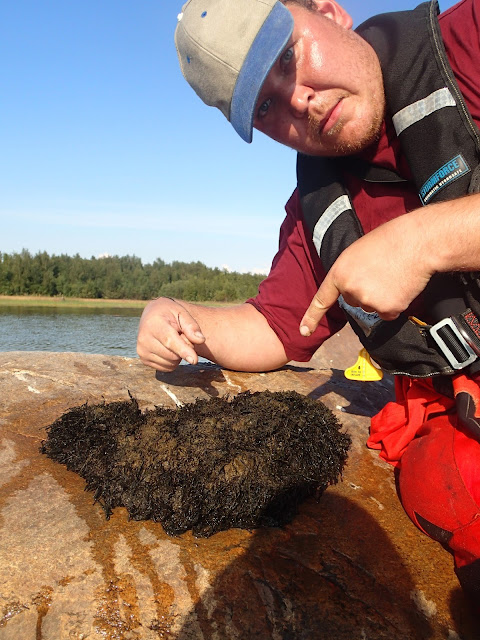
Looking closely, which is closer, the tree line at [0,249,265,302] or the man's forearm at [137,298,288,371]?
the man's forearm at [137,298,288,371]

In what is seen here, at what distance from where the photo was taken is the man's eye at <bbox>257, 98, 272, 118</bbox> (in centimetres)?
227

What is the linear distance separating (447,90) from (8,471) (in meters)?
2.52

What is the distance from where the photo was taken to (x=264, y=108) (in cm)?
230

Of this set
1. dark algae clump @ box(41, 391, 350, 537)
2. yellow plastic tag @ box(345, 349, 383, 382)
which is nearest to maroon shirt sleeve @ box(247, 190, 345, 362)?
yellow plastic tag @ box(345, 349, 383, 382)

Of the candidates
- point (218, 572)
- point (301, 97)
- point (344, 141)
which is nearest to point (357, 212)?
point (344, 141)

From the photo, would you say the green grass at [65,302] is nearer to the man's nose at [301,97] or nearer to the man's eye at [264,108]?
the man's eye at [264,108]

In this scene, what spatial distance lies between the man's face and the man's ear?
316mm

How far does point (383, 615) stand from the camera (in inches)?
56.0

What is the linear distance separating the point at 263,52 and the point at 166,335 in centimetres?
148

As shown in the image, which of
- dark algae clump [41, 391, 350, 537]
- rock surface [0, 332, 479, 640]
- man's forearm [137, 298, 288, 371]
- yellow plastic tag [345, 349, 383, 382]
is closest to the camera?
rock surface [0, 332, 479, 640]

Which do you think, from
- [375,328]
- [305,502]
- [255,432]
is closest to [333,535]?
[305,502]

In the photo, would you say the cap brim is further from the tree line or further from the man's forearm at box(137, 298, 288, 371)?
the tree line

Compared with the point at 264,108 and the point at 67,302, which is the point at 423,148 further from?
the point at 67,302

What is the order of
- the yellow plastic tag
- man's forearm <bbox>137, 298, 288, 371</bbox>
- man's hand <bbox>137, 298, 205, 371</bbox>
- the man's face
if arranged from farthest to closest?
the yellow plastic tag, man's forearm <bbox>137, 298, 288, 371</bbox>, man's hand <bbox>137, 298, 205, 371</bbox>, the man's face
